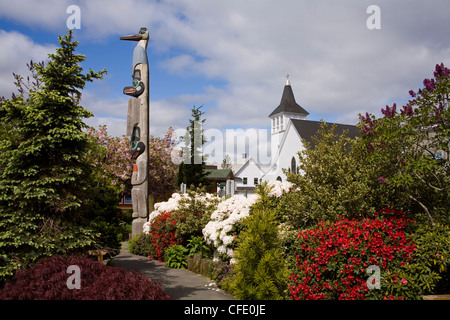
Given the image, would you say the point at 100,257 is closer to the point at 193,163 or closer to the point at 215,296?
the point at 215,296

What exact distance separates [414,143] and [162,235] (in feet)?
26.0

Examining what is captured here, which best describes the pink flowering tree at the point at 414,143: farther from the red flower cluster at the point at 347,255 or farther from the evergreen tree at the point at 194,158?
the evergreen tree at the point at 194,158

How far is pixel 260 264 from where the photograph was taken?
483 cm

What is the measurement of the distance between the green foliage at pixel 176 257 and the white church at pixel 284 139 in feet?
63.2

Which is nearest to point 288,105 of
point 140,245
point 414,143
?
point 140,245

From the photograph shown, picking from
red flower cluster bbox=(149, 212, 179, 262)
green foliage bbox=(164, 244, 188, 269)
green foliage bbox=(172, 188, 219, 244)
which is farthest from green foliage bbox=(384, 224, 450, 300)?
red flower cluster bbox=(149, 212, 179, 262)

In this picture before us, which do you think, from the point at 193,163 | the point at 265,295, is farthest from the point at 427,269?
the point at 193,163

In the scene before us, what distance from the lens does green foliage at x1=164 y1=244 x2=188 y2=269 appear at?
391 inches

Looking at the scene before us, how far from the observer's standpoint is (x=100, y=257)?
7051 millimetres

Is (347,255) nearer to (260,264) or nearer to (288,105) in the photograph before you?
(260,264)

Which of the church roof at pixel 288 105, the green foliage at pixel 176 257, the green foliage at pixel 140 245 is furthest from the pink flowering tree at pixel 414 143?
the church roof at pixel 288 105

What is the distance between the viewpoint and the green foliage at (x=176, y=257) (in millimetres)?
9930

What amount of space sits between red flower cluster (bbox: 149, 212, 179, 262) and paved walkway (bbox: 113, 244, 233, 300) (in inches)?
12.9
